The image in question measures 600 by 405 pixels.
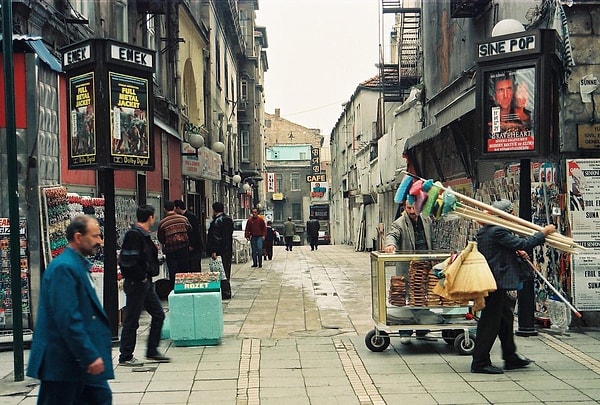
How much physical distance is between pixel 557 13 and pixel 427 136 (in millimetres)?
6428

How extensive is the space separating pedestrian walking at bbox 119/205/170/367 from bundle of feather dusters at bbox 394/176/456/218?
3077 millimetres

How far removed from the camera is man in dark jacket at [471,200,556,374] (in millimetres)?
6969

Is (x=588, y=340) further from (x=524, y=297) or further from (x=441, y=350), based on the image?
(x=441, y=350)

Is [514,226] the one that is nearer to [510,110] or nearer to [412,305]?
[412,305]

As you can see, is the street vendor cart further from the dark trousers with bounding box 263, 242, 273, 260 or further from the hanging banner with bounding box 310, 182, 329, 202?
the hanging banner with bounding box 310, 182, 329, 202

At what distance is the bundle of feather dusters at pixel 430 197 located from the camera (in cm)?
710

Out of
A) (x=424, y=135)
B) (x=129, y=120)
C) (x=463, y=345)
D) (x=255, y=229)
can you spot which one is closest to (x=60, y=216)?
(x=129, y=120)

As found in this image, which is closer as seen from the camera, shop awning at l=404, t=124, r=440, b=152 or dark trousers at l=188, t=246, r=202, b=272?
dark trousers at l=188, t=246, r=202, b=272

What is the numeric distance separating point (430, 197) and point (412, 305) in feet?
4.82

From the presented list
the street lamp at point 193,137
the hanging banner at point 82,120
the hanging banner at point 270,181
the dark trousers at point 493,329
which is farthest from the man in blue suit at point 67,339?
the hanging banner at point 270,181

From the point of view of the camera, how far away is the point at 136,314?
7609mm

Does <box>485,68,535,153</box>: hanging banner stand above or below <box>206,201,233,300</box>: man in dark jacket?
above

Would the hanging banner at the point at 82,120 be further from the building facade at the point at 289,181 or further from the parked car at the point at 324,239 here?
the building facade at the point at 289,181

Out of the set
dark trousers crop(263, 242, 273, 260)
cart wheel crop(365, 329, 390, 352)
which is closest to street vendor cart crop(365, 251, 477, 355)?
cart wheel crop(365, 329, 390, 352)
